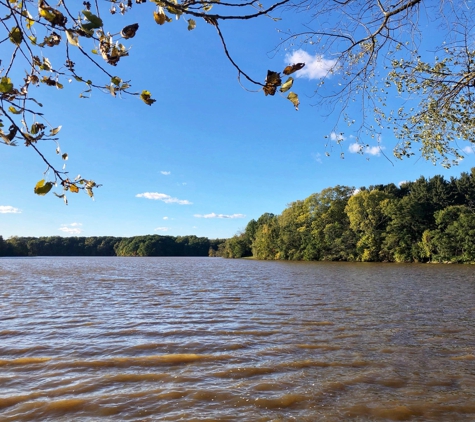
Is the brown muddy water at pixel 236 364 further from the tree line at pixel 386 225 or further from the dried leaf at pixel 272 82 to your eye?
the tree line at pixel 386 225


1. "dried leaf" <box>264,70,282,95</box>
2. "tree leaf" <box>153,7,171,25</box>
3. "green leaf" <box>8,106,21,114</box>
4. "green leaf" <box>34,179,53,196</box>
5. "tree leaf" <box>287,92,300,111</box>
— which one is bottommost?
"green leaf" <box>34,179,53,196</box>

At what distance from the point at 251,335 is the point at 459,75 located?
269 inches

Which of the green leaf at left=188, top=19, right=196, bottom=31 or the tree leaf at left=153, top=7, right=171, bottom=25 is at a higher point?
the green leaf at left=188, top=19, right=196, bottom=31

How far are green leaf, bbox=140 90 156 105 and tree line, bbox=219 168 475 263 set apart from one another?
53.3 metres

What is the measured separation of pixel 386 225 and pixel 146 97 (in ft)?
210

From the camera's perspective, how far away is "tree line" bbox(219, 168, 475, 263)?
4950cm

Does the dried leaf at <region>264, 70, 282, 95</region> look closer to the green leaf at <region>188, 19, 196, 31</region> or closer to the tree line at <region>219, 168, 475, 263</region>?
the green leaf at <region>188, 19, 196, 31</region>

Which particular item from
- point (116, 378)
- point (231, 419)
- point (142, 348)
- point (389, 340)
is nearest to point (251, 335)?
point (142, 348)

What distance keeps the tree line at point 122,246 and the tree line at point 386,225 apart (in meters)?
68.2

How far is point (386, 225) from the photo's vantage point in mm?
60625

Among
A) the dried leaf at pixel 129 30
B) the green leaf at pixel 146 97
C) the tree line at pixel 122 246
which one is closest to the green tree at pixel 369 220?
the green leaf at pixel 146 97

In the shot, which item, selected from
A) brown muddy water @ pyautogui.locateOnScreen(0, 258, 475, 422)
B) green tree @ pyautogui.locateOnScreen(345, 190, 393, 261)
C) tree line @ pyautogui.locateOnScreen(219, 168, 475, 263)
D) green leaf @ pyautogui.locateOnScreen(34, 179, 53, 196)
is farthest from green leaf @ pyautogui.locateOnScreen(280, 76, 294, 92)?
green tree @ pyautogui.locateOnScreen(345, 190, 393, 261)

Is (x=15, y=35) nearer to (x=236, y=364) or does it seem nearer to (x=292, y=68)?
(x=292, y=68)

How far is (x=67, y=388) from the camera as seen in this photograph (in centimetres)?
512
